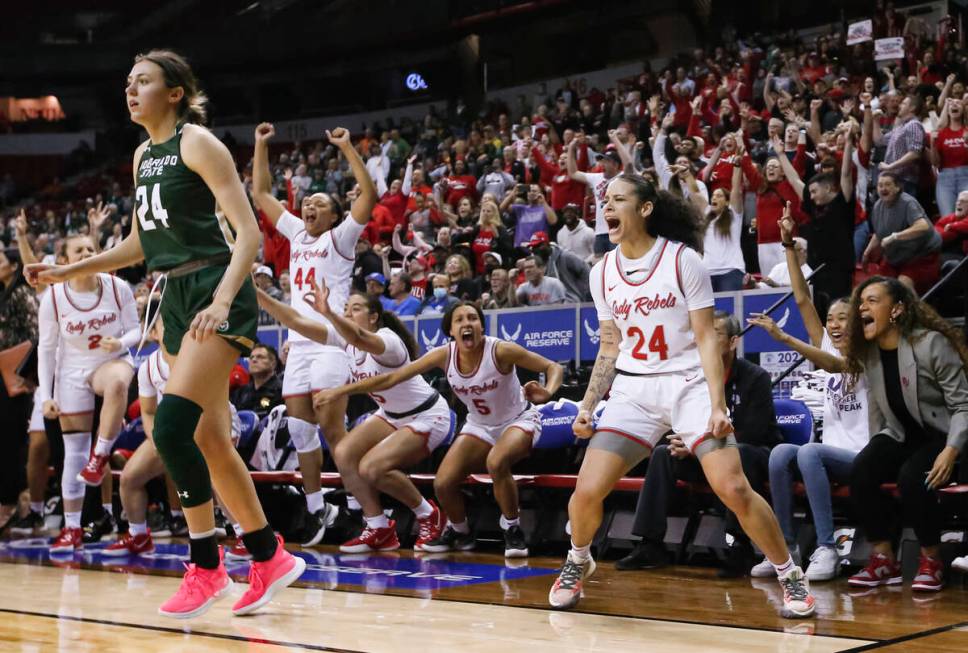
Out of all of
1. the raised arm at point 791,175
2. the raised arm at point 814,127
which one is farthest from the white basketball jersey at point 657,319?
the raised arm at point 814,127

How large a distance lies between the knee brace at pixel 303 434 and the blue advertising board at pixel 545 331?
7.53 ft

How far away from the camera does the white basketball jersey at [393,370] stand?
7.27m

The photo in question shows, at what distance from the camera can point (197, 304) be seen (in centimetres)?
438

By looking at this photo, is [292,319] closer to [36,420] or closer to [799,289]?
[799,289]

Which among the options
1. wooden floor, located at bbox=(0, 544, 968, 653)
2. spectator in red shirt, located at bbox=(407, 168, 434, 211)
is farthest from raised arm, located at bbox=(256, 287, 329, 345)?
spectator in red shirt, located at bbox=(407, 168, 434, 211)

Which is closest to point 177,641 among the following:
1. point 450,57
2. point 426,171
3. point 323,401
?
point 323,401

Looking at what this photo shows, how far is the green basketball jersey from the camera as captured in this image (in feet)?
14.5

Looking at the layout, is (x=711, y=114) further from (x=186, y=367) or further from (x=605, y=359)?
(x=186, y=367)

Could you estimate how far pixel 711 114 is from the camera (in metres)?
14.4

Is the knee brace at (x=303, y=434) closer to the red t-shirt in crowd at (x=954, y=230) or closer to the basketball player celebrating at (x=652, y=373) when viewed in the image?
the basketball player celebrating at (x=652, y=373)

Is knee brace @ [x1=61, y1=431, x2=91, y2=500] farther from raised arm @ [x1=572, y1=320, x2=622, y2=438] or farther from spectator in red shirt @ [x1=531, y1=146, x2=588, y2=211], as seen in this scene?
spectator in red shirt @ [x1=531, y1=146, x2=588, y2=211]

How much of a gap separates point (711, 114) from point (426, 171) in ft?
16.4

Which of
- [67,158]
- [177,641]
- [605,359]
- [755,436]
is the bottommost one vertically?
[177,641]

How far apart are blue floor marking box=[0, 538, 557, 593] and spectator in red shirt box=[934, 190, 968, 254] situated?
431 cm
